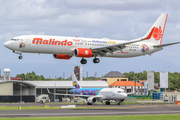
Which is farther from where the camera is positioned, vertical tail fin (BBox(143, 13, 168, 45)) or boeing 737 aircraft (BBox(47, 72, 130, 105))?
boeing 737 aircraft (BBox(47, 72, 130, 105))

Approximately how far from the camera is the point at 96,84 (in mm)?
135875

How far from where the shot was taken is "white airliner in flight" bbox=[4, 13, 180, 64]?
6272cm

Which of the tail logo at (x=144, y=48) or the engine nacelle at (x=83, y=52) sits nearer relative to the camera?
Result: the engine nacelle at (x=83, y=52)

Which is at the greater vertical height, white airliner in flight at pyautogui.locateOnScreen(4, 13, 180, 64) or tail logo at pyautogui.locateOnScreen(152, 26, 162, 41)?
tail logo at pyautogui.locateOnScreen(152, 26, 162, 41)

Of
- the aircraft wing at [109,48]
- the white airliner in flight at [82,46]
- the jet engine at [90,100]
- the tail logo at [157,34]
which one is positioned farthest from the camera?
the jet engine at [90,100]

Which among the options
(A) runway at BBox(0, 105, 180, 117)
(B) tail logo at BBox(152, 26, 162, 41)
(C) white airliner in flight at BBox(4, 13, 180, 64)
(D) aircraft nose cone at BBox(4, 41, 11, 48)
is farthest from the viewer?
(B) tail logo at BBox(152, 26, 162, 41)

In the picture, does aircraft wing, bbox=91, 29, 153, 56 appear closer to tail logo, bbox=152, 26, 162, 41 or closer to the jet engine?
tail logo, bbox=152, 26, 162, 41

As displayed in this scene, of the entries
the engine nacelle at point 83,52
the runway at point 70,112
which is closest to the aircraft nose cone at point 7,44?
the runway at point 70,112

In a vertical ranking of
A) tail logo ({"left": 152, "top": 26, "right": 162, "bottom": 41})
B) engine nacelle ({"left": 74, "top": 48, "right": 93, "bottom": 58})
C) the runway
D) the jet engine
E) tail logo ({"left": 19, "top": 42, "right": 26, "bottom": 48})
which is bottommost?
the jet engine

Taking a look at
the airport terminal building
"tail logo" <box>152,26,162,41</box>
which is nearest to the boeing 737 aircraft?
"tail logo" <box>152,26,162,41</box>

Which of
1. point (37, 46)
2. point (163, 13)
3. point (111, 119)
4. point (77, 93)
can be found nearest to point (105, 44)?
point (37, 46)

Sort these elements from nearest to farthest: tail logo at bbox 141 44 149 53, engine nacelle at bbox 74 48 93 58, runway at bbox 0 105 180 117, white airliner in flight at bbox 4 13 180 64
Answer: runway at bbox 0 105 180 117, white airliner in flight at bbox 4 13 180 64, engine nacelle at bbox 74 48 93 58, tail logo at bbox 141 44 149 53

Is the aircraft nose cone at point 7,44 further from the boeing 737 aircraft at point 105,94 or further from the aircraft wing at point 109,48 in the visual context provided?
the boeing 737 aircraft at point 105,94

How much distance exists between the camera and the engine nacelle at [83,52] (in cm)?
6599
